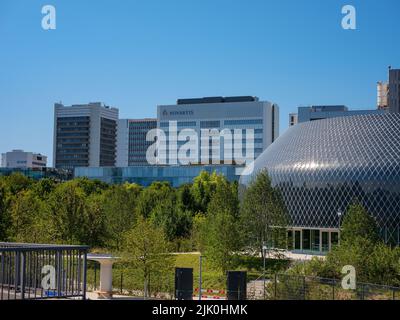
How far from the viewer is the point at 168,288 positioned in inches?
1644

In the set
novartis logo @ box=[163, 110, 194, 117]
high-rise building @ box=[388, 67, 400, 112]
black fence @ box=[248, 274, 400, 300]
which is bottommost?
black fence @ box=[248, 274, 400, 300]

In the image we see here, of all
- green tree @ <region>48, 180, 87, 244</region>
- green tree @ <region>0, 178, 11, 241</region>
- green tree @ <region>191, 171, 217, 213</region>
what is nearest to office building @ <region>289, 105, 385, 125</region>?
green tree @ <region>191, 171, 217, 213</region>

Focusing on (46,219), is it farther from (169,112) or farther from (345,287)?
(169,112)

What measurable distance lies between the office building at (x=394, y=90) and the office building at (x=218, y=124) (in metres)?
35.2

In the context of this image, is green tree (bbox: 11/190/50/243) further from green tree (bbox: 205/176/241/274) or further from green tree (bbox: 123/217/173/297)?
green tree (bbox: 205/176/241/274)

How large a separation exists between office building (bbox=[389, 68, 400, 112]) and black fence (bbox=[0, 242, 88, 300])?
162899 millimetres

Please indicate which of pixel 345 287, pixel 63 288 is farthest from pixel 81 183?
pixel 63 288

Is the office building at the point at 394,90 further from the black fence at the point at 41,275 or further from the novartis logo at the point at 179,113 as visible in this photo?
the black fence at the point at 41,275

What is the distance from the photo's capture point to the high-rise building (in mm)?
171375

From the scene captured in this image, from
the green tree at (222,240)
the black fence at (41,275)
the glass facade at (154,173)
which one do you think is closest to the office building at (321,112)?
the glass facade at (154,173)

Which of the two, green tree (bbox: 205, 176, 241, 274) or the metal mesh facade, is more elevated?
the metal mesh facade

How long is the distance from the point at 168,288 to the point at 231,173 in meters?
113

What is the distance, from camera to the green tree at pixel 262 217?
5738 centimetres
